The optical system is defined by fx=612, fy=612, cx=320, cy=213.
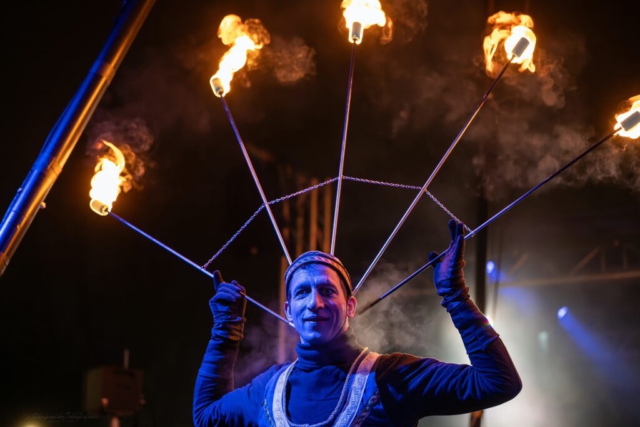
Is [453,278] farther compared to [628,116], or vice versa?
[628,116]

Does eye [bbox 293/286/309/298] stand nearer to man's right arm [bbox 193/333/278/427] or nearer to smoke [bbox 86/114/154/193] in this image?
man's right arm [bbox 193/333/278/427]

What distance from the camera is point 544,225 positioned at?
809cm

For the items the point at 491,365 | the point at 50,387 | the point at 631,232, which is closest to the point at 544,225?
the point at 631,232

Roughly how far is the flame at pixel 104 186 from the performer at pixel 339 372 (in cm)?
139

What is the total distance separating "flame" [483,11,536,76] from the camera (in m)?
4.07

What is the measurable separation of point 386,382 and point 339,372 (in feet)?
0.77

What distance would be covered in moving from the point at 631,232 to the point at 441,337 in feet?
8.87

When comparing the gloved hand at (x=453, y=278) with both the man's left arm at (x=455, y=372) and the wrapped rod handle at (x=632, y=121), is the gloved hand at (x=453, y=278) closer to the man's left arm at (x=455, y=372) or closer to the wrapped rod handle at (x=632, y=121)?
the man's left arm at (x=455, y=372)

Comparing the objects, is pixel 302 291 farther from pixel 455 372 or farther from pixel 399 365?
pixel 455 372

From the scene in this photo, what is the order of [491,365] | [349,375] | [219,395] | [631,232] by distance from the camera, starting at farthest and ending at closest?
[631,232], [219,395], [349,375], [491,365]

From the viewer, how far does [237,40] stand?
504 cm

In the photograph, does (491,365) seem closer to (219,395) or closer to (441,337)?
(219,395)

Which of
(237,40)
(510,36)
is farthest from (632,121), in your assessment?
(237,40)

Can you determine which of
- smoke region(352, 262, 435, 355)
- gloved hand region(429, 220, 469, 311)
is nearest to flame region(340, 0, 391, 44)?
gloved hand region(429, 220, 469, 311)
